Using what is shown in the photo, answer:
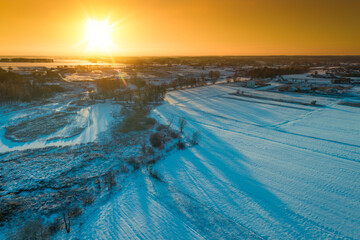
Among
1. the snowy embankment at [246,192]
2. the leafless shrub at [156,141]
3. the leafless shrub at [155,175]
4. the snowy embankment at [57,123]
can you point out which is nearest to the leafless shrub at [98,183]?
the snowy embankment at [246,192]

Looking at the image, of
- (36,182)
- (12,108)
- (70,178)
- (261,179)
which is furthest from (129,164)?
(12,108)

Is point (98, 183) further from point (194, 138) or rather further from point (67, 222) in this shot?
point (194, 138)

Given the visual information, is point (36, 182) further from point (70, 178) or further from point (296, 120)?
point (296, 120)

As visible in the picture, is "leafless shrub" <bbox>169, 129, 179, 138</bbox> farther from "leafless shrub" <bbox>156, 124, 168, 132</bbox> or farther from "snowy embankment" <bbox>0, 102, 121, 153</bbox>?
"snowy embankment" <bbox>0, 102, 121, 153</bbox>

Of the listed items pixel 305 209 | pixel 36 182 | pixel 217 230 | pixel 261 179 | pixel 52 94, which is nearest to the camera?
pixel 217 230

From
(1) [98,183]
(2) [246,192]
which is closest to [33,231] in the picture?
(1) [98,183]

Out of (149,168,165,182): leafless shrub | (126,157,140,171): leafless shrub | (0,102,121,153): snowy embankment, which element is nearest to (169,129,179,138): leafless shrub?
(126,157,140,171): leafless shrub
